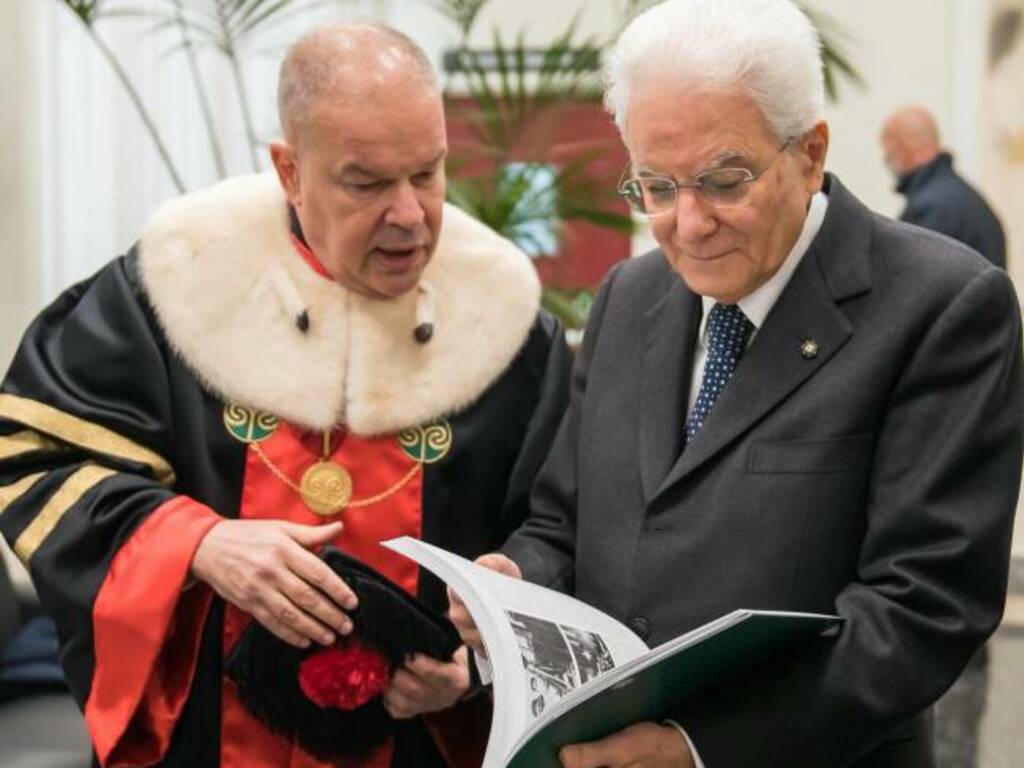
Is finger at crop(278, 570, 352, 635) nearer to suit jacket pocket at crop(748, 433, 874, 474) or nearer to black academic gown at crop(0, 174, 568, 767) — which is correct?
black academic gown at crop(0, 174, 568, 767)

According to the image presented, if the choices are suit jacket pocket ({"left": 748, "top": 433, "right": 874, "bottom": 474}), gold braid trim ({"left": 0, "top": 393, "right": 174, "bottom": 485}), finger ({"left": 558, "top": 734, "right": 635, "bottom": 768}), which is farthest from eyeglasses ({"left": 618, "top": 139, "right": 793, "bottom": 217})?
gold braid trim ({"left": 0, "top": 393, "right": 174, "bottom": 485})

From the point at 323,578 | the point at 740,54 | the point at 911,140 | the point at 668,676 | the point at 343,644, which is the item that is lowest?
the point at 911,140

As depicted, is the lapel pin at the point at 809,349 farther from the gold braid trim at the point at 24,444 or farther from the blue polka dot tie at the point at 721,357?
the gold braid trim at the point at 24,444

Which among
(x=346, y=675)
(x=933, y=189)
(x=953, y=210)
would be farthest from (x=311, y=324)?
(x=933, y=189)

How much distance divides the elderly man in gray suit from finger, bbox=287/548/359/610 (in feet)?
1.11

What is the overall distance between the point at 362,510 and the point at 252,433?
0.19 metres

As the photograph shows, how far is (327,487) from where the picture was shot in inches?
90.9

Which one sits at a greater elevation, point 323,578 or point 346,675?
point 323,578

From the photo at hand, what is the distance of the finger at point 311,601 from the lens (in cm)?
203

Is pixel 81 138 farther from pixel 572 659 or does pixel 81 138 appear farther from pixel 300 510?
pixel 572 659

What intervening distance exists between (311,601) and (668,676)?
607 mm

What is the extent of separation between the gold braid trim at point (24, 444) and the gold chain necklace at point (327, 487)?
0.32 meters

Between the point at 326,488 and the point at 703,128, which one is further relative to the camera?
the point at 326,488

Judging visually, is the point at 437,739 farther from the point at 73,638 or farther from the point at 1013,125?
the point at 1013,125
